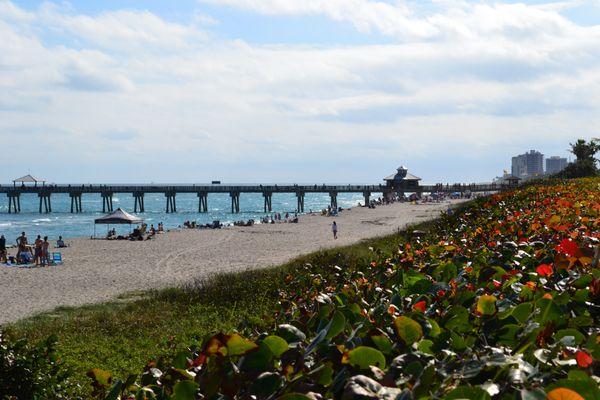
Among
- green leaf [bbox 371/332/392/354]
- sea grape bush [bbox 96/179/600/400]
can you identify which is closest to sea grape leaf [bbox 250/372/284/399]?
sea grape bush [bbox 96/179/600/400]

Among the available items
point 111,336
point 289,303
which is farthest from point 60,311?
point 289,303

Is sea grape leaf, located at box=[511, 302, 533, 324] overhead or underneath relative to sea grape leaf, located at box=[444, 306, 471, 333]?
overhead

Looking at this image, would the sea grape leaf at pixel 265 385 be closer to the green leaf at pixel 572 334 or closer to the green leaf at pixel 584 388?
the green leaf at pixel 584 388

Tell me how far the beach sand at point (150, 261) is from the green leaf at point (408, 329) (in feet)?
53.6

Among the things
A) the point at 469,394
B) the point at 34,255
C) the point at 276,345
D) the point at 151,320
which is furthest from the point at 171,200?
the point at 469,394

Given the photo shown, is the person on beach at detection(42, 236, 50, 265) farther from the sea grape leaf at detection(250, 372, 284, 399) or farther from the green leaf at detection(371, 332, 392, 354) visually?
the sea grape leaf at detection(250, 372, 284, 399)

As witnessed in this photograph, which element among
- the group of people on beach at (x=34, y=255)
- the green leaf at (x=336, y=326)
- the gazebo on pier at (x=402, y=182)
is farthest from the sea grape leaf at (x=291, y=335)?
the gazebo on pier at (x=402, y=182)

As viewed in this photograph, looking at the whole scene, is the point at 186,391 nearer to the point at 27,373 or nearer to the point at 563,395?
the point at 563,395

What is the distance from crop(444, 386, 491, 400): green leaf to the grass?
25.0 ft

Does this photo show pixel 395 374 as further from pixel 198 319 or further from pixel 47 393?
pixel 198 319

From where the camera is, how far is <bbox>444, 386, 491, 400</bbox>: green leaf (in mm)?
1373

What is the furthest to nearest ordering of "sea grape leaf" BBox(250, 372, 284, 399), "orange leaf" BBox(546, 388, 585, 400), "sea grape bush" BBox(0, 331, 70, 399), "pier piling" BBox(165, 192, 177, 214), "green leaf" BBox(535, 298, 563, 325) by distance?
"pier piling" BBox(165, 192, 177, 214), "sea grape bush" BBox(0, 331, 70, 399), "green leaf" BBox(535, 298, 563, 325), "sea grape leaf" BBox(250, 372, 284, 399), "orange leaf" BBox(546, 388, 585, 400)

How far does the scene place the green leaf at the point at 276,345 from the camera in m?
1.92

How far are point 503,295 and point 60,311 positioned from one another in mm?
16245
